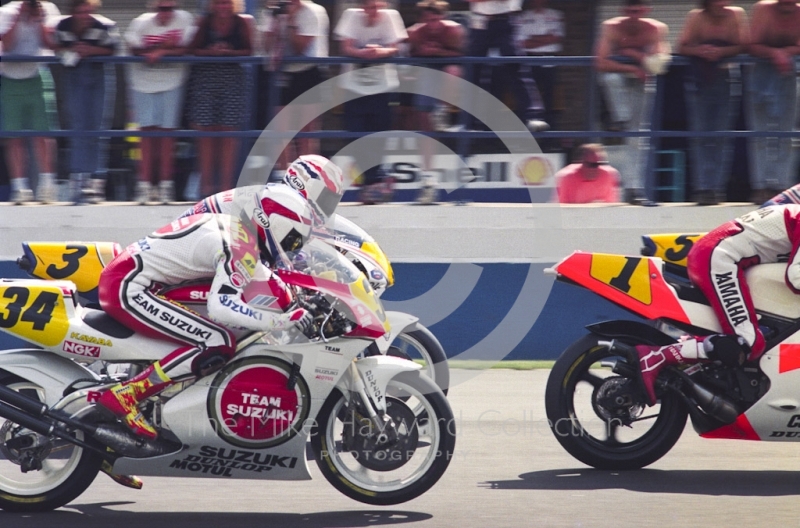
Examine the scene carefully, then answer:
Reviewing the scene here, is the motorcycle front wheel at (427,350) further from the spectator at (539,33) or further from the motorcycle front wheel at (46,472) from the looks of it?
the spectator at (539,33)

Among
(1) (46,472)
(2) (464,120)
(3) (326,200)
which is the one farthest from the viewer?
(2) (464,120)

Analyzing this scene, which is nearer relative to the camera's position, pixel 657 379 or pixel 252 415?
pixel 252 415

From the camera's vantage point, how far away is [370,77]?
9242 millimetres

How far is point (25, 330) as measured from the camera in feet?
18.0

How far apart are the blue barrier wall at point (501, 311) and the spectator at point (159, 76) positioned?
1483 millimetres

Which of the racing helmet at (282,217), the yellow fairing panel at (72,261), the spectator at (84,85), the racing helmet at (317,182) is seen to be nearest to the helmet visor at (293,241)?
the racing helmet at (282,217)

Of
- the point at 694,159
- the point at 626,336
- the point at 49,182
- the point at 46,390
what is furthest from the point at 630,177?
the point at 46,390

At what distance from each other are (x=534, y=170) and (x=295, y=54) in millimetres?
2143

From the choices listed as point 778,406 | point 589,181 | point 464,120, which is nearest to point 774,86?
point 589,181

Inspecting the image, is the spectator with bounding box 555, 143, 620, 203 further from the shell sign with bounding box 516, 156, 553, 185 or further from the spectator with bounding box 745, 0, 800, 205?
the spectator with bounding box 745, 0, 800, 205

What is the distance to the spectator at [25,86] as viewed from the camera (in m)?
9.23

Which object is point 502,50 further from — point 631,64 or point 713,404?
point 713,404

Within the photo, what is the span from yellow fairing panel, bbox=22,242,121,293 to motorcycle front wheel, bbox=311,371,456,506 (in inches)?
82.1

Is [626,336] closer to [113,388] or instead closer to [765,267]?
[765,267]
